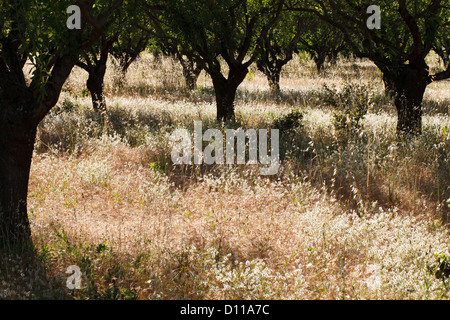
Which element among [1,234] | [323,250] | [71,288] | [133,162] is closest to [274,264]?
[323,250]

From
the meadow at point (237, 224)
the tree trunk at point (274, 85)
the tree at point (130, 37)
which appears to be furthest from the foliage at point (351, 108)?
the tree trunk at point (274, 85)

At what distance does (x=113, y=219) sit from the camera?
5.18m

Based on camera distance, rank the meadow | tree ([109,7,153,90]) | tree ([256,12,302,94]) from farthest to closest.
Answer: tree ([256,12,302,94]), tree ([109,7,153,90]), the meadow

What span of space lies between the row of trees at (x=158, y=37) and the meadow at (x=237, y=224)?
0.72m

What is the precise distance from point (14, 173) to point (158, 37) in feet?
18.9

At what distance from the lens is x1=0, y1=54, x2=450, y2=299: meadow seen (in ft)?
12.3

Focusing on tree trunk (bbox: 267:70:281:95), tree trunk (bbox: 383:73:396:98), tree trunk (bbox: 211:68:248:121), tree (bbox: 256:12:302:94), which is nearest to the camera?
tree trunk (bbox: 211:68:248:121)

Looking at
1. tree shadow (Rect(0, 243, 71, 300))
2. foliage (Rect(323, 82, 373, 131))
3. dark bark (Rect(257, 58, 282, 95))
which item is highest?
dark bark (Rect(257, 58, 282, 95))

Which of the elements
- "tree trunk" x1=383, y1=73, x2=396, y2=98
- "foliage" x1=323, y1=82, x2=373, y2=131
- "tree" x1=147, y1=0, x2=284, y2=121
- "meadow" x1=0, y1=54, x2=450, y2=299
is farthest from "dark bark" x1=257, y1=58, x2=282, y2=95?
"meadow" x1=0, y1=54, x2=450, y2=299

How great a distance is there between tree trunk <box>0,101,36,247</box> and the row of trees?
1 cm

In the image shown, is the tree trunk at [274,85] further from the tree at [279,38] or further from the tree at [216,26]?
the tree at [216,26]

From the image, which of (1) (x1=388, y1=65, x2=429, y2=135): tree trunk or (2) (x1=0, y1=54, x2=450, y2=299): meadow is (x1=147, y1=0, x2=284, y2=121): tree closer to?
(2) (x1=0, y1=54, x2=450, y2=299): meadow

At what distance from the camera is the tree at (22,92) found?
407 cm
